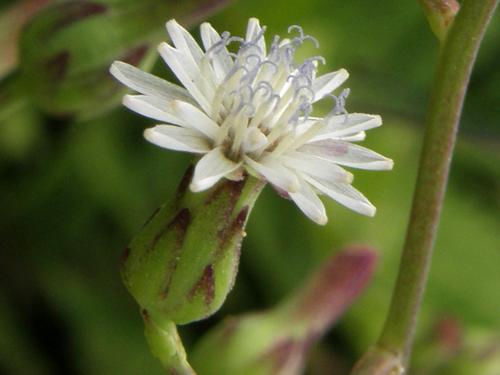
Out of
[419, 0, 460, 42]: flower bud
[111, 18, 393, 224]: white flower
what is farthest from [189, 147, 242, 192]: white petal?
[419, 0, 460, 42]: flower bud

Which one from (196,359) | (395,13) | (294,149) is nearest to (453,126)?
(294,149)

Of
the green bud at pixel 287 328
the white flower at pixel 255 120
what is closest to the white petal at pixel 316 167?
the white flower at pixel 255 120

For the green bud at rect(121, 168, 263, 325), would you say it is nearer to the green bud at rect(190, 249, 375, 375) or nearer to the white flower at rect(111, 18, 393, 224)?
the white flower at rect(111, 18, 393, 224)

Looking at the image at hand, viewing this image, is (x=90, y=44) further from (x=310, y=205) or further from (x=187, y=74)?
(x=310, y=205)

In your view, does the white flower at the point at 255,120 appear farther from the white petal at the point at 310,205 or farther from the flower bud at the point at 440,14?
the flower bud at the point at 440,14

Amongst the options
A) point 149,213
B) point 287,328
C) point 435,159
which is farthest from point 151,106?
point 149,213

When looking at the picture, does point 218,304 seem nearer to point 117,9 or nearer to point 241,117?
point 241,117
